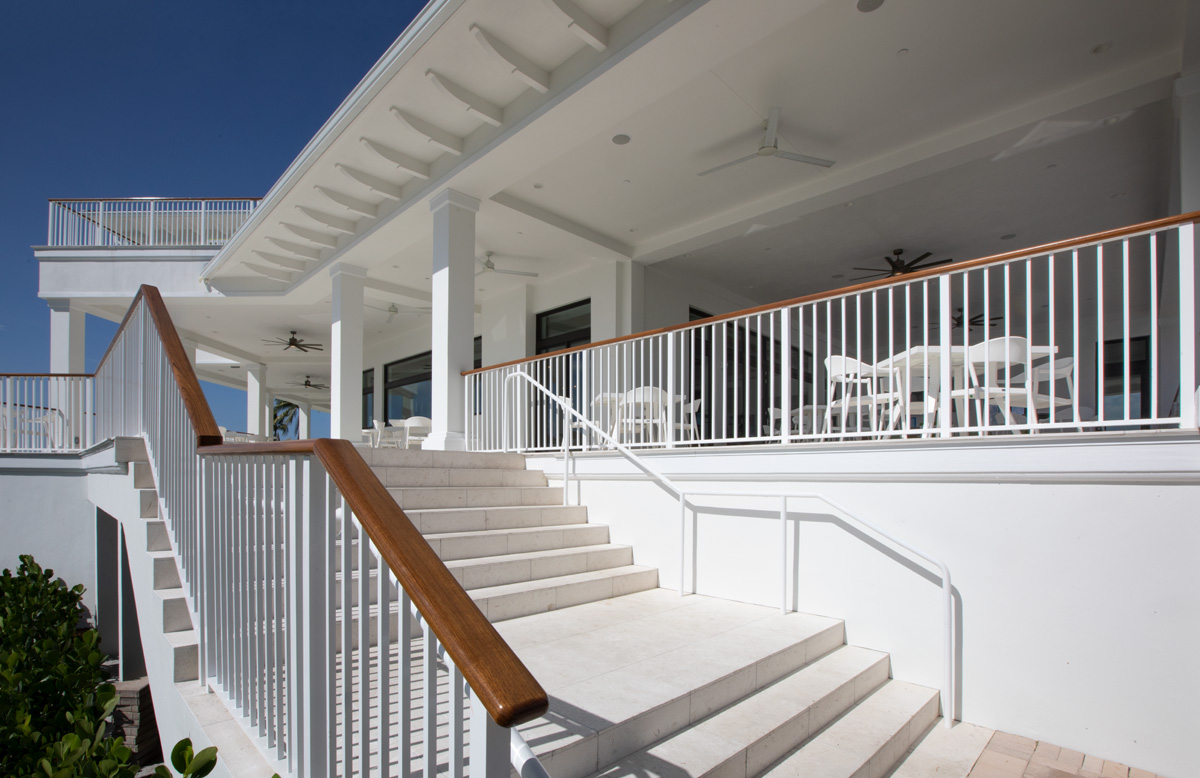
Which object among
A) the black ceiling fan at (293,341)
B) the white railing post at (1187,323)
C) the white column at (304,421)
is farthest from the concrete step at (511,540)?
the white column at (304,421)

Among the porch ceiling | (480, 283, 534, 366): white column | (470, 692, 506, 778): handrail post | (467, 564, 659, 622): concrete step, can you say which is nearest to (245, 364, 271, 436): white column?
the porch ceiling

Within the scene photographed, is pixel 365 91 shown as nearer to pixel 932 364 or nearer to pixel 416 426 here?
pixel 416 426

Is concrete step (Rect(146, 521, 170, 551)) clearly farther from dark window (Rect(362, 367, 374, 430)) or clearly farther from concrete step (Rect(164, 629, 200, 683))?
dark window (Rect(362, 367, 374, 430))

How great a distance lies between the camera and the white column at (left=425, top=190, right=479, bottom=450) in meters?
6.42

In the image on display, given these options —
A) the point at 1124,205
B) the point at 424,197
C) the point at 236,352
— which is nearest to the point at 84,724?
the point at 424,197

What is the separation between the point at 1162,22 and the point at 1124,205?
11.6 ft

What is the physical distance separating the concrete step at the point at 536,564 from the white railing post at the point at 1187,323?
346 cm

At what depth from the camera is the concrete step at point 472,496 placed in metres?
4.50

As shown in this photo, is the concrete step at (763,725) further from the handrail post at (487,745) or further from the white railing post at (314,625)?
Answer: the handrail post at (487,745)

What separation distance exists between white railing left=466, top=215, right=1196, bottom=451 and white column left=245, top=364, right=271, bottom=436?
997 cm

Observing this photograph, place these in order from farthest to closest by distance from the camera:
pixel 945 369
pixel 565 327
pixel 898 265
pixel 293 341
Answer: pixel 293 341
pixel 565 327
pixel 898 265
pixel 945 369

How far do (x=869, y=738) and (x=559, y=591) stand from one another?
6.36 ft

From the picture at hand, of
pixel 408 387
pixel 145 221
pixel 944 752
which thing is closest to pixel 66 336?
pixel 145 221

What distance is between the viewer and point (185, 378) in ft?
8.82
